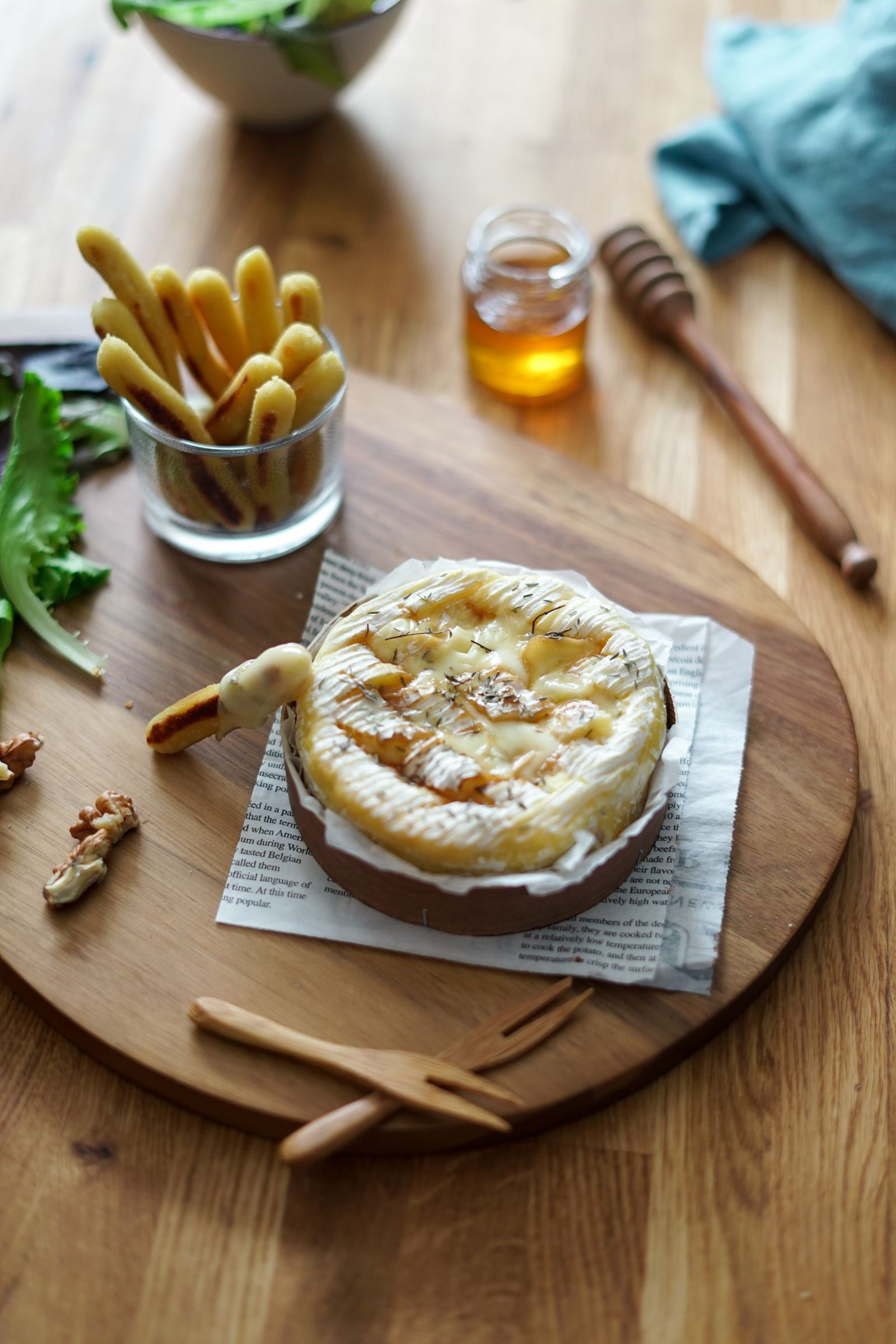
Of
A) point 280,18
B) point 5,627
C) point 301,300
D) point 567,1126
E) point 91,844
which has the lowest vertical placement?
point 567,1126

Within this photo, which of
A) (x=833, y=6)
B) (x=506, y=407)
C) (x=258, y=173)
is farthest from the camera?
(x=833, y=6)

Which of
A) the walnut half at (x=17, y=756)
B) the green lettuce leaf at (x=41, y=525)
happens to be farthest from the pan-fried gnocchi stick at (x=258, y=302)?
the walnut half at (x=17, y=756)

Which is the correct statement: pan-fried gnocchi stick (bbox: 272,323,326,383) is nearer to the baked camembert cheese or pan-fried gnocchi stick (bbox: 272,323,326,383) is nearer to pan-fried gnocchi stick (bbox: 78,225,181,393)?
pan-fried gnocchi stick (bbox: 78,225,181,393)

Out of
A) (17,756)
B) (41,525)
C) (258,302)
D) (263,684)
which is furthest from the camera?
(41,525)

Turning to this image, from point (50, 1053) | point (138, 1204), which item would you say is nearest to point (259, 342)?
point (50, 1053)

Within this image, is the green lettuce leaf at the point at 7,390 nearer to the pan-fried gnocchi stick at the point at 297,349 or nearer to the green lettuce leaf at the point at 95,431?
the green lettuce leaf at the point at 95,431

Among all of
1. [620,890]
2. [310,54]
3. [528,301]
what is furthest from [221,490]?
[310,54]

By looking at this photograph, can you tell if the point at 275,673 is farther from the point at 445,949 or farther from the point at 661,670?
the point at 661,670

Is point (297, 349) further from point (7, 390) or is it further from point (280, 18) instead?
point (280, 18)
